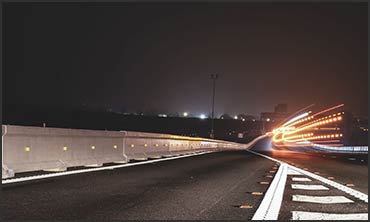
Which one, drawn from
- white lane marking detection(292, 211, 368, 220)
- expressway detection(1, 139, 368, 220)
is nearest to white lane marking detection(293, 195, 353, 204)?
expressway detection(1, 139, 368, 220)

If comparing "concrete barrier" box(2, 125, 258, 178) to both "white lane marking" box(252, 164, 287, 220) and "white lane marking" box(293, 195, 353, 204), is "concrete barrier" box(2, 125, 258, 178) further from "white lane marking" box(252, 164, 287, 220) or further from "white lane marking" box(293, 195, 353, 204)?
"white lane marking" box(293, 195, 353, 204)

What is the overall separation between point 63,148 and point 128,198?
6.13m

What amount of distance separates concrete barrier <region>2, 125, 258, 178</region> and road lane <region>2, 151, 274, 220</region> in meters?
1.24

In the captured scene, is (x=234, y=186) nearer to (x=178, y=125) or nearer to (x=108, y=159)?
(x=108, y=159)

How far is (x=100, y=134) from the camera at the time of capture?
16922 mm

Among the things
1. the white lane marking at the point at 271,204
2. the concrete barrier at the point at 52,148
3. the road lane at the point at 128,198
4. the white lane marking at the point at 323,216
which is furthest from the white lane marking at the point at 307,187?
the concrete barrier at the point at 52,148

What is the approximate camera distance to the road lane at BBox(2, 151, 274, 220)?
22.7 ft

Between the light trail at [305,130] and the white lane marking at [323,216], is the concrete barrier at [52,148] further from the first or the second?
the light trail at [305,130]

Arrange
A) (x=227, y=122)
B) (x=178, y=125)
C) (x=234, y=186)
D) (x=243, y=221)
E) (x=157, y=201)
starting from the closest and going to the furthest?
(x=243, y=221) → (x=157, y=201) → (x=234, y=186) → (x=178, y=125) → (x=227, y=122)

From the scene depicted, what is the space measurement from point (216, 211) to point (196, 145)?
112 feet

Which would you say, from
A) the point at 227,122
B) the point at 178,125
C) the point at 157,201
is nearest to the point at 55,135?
the point at 157,201

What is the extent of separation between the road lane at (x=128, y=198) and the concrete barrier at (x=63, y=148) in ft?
4.07

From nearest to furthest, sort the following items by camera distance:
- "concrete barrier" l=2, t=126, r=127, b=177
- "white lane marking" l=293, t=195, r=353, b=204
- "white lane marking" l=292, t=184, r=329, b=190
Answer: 1. "white lane marking" l=293, t=195, r=353, b=204
2. "white lane marking" l=292, t=184, r=329, b=190
3. "concrete barrier" l=2, t=126, r=127, b=177

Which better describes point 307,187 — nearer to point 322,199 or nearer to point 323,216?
point 322,199
